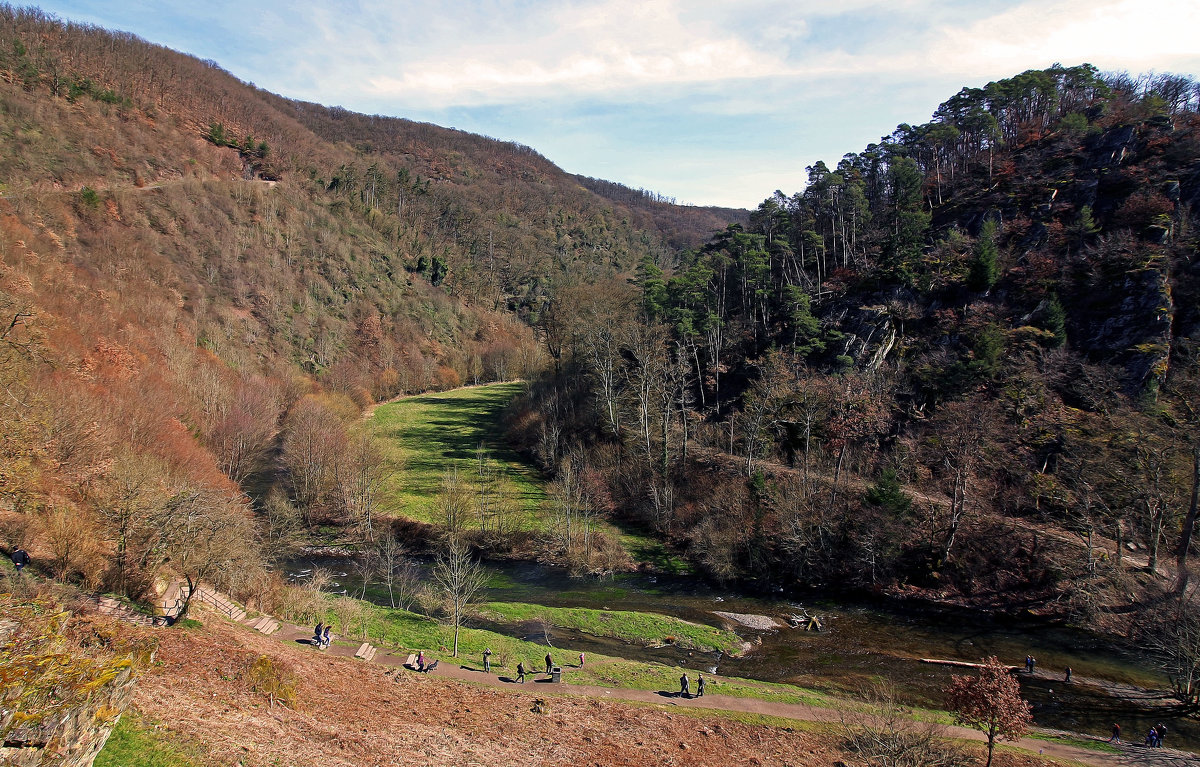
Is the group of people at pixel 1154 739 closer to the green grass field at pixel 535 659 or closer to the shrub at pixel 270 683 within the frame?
the green grass field at pixel 535 659

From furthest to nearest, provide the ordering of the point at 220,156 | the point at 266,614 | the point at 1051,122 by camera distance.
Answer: the point at 220,156, the point at 1051,122, the point at 266,614

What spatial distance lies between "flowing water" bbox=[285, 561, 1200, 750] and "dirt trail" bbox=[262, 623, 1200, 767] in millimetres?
1775

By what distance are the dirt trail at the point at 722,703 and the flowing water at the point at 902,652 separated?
1775mm

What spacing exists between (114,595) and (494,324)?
10313 cm

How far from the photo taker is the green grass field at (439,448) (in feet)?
154

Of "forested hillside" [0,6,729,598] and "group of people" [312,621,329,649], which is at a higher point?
"forested hillside" [0,6,729,598]

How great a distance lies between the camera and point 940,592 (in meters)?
32.5

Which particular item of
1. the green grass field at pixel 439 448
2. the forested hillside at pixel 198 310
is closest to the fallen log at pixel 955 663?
the green grass field at pixel 439 448

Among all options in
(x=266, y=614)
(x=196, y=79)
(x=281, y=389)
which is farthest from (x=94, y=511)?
(x=196, y=79)

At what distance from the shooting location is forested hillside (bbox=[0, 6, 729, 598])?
858 inches

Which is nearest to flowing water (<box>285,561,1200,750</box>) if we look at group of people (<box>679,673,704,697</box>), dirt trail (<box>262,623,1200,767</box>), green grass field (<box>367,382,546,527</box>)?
dirt trail (<box>262,623,1200,767</box>)

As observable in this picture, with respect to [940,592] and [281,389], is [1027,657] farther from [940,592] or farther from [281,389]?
[281,389]

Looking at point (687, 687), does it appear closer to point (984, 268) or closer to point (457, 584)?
point (457, 584)

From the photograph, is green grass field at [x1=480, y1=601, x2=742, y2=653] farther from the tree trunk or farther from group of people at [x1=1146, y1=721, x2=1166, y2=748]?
the tree trunk
